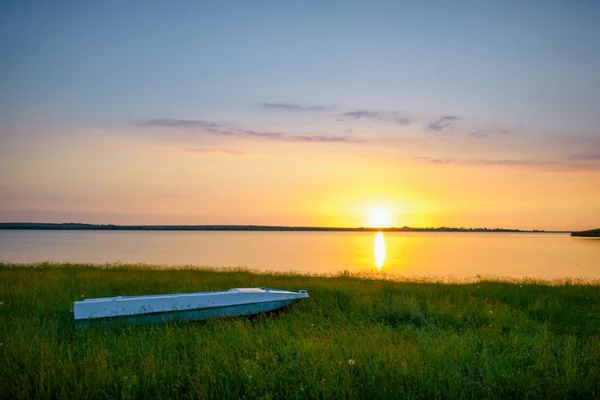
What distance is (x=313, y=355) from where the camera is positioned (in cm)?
630

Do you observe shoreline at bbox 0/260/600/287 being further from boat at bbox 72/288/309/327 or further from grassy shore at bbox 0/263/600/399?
boat at bbox 72/288/309/327

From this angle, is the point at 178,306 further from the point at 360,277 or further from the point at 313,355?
the point at 360,277

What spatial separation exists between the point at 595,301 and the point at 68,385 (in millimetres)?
13455

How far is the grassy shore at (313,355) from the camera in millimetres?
5344

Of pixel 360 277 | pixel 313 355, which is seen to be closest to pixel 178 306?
pixel 313 355

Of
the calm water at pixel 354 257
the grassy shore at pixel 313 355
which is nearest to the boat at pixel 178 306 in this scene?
the grassy shore at pixel 313 355

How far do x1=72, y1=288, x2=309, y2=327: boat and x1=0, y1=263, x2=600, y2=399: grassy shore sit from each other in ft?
0.75

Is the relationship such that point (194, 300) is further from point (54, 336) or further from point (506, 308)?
point (506, 308)

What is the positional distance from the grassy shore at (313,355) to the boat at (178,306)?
0.23 m

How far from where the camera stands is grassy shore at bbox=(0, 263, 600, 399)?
17.5ft

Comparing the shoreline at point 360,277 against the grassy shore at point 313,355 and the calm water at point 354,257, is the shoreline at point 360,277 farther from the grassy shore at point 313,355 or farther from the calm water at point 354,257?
the calm water at point 354,257

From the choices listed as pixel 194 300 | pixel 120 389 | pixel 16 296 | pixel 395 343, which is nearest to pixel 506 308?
pixel 395 343

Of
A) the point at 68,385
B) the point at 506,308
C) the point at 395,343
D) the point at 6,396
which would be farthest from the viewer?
the point at 506,308

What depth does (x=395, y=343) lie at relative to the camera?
7.30 m
